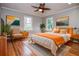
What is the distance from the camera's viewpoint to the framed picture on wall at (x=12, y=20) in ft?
7.82

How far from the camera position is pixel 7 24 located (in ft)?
7.79

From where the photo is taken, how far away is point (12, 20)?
2.42 metres

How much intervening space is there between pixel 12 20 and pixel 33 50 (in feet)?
2.52

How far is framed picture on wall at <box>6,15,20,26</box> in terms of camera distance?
7.82ft

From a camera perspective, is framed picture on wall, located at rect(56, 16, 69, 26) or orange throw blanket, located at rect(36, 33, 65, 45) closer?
orange throw blanket, located at rect(36, 33, 65, 45)

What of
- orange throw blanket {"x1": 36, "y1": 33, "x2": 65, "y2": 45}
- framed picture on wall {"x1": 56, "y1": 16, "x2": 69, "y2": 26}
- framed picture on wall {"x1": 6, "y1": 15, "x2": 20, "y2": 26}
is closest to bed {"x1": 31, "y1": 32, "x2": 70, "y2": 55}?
orange throw blanket {"x1": 36, "y1": 33, "x2": 65, "y2": 45}

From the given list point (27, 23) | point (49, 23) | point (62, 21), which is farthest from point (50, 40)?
point (27, 23)

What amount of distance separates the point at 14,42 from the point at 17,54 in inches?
10.1

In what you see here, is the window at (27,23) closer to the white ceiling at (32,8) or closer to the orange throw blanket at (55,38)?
the white ceiling at (32,8)

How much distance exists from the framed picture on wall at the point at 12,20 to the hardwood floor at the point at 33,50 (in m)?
0.38

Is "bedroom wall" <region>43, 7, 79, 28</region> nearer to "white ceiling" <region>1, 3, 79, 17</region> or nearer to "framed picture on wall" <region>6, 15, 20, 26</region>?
"white ceiling" <region>1, 3, 79, 17</region>

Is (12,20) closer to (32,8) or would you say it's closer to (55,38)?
(32,8)

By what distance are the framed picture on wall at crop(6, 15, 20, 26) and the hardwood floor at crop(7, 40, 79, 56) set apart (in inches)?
14.9

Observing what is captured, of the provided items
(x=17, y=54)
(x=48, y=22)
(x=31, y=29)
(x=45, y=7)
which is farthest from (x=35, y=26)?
(x=17, y=54)
